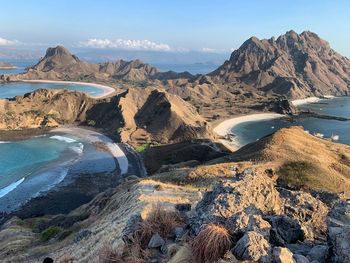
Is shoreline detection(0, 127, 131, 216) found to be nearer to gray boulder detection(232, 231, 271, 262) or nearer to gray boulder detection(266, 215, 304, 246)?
gray boulder detection(266, 215, 304, 246)

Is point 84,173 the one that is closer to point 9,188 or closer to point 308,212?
point 9,188

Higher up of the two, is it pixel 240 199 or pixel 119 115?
pixel 240 199

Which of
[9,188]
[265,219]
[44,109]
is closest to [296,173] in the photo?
[265,219]

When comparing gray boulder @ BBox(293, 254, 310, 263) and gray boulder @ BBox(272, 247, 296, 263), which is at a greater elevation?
gray boulder @ BBox(272, 247, 296, 263)

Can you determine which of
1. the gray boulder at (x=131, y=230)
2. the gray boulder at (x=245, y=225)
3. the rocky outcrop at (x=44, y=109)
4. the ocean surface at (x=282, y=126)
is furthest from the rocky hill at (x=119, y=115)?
the gray boulder at (x=245, y=225)

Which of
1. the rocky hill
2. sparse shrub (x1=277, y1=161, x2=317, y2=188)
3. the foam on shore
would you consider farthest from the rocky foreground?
the rocky hill

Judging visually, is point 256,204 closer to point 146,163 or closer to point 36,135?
point 146,163

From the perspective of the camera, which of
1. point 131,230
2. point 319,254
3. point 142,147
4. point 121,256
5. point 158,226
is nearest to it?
point 319,254

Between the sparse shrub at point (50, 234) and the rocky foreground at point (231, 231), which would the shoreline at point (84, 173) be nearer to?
the sparse shrub at point (50, 234)
